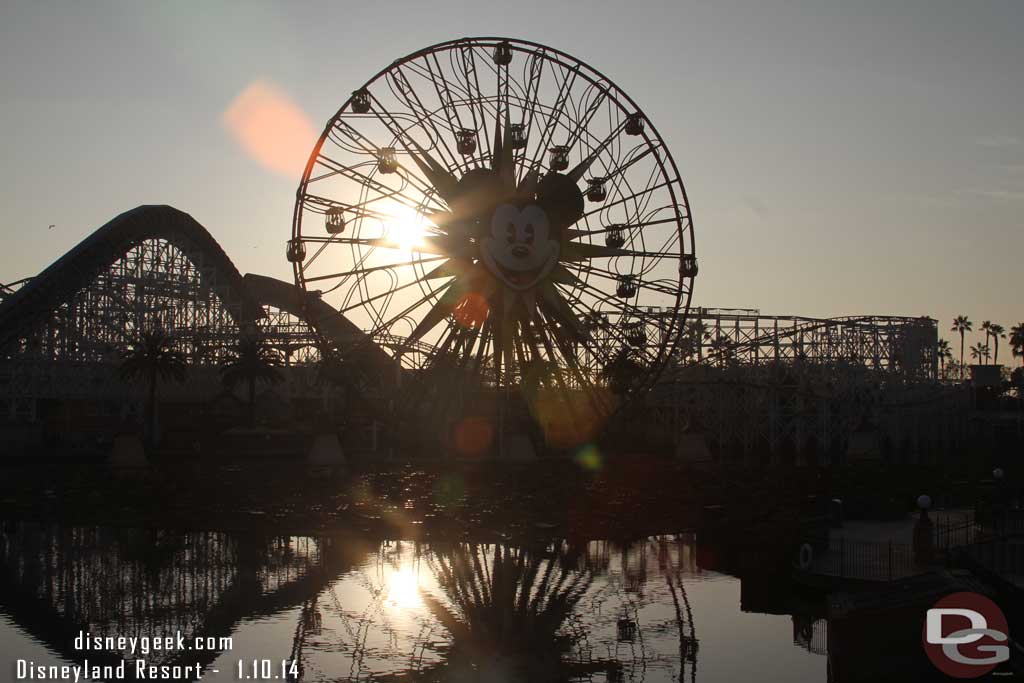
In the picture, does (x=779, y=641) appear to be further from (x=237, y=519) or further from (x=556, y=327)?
(x=556, y=327)

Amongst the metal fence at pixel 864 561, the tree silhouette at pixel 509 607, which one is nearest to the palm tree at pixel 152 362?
the tree silhouette at pixel 509 607

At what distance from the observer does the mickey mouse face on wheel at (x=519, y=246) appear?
4581 centimetres

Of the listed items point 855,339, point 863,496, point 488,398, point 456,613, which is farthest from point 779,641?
point 855,339

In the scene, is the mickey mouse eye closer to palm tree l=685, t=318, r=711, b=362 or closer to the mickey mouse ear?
the mickey mouse ear

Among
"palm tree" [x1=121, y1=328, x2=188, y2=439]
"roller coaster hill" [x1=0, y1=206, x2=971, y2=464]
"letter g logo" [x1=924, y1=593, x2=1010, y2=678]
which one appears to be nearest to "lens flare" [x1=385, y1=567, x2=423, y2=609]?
"letter g logo" [x1=924, y1=593, x2=1010, y2=678]

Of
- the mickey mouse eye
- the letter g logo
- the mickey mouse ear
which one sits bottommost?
the letter g logo

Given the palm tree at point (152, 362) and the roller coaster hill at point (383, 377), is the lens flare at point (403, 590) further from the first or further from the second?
the palm tree at point (152, 362)

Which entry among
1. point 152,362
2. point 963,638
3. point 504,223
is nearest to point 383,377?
point 152,362

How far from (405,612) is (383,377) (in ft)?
139

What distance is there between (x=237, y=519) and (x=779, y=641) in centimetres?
2242

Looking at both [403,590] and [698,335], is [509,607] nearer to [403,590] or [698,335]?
[403,590]

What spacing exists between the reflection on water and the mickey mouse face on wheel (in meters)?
14.8

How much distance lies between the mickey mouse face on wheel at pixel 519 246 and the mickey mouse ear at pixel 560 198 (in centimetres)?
54

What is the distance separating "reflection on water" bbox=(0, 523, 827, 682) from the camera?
20297 millimetres
